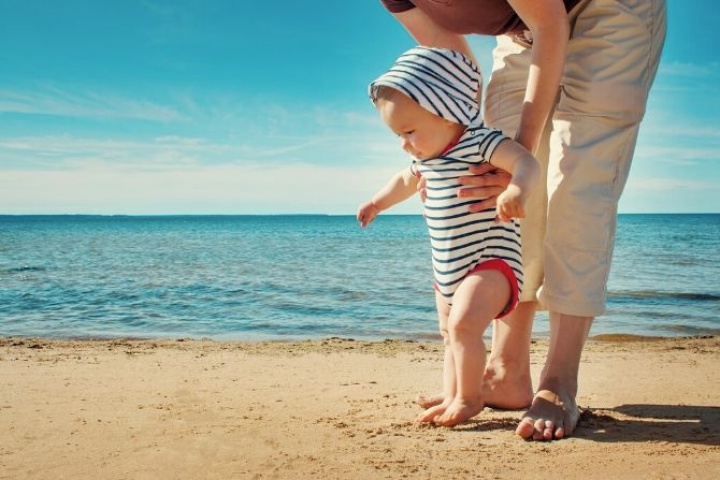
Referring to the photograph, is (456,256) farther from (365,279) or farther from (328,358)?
(365,279)

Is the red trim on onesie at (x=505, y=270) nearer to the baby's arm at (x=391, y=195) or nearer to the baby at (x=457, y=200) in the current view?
the baby at (x=457, y=200)

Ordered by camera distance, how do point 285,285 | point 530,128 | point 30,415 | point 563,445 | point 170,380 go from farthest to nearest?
point 285,285
point 170,380
point 30,415
point 530,128
point 563,445

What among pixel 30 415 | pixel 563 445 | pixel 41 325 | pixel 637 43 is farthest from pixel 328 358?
pixel 41 325

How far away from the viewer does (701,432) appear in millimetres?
2412

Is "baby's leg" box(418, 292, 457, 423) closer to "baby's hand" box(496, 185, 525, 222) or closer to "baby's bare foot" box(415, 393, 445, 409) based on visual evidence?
"baby's bare foot" box(415, 393, 445, 409)

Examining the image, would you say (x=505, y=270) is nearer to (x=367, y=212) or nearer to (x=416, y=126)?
(x=416, y=126)

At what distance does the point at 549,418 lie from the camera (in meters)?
2.35

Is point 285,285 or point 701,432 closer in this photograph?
point 701,432

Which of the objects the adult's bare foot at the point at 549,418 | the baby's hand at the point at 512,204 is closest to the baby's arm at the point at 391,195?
the baby's hand at the point at 512,204

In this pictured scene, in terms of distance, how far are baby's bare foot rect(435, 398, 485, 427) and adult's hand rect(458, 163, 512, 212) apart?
2.24 ft

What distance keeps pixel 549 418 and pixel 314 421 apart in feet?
2.96

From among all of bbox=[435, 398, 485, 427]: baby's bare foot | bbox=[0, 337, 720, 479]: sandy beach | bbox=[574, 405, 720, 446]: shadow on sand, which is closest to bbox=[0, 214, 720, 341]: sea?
bbox=[0, 337, 720, 479]: sandy beach

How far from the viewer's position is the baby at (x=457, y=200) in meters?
2.29

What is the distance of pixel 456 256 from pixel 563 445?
2.39 feet
